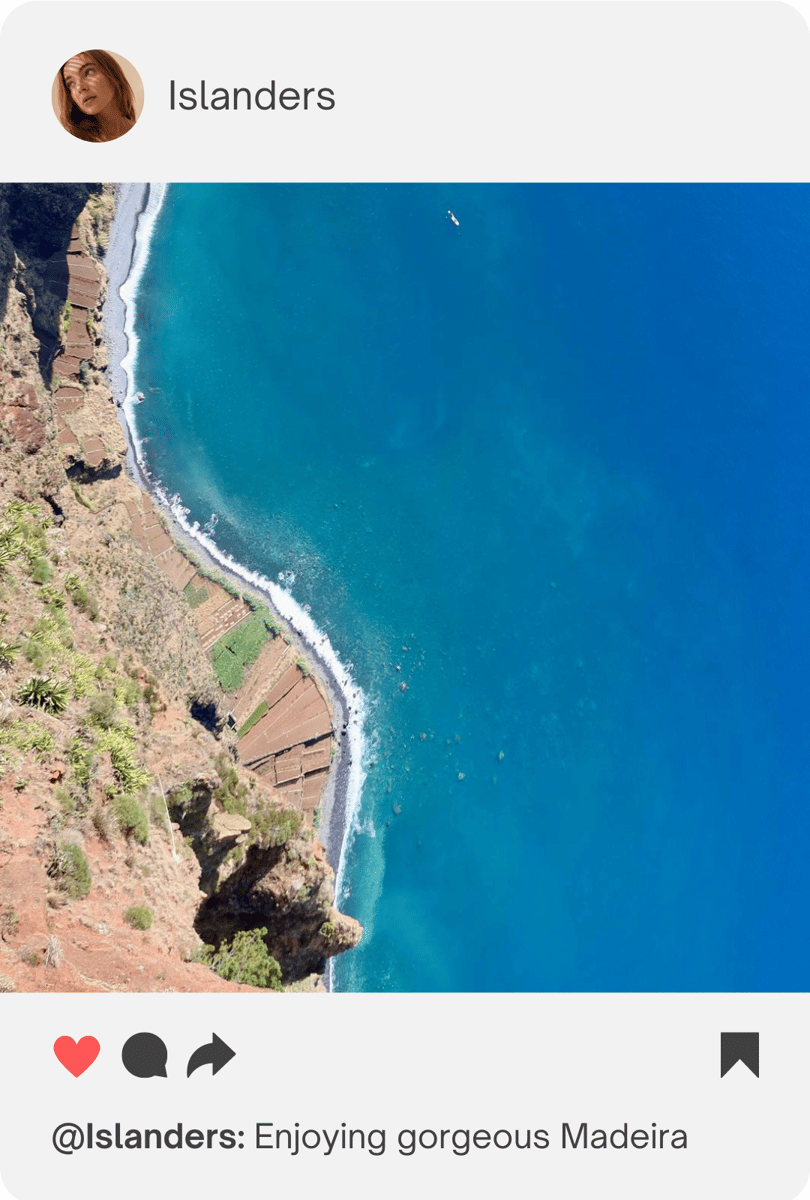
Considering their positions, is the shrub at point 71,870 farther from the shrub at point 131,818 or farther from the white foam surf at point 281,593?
the white foam surf at point 281,593

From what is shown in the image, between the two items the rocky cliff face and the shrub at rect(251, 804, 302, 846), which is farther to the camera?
the shrub at rect(251, 804, 302, 846)

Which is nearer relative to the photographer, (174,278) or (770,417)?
(174,278)

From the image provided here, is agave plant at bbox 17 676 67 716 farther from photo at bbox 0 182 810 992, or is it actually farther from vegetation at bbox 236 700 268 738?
vegetation at bbox 236 700 268 738

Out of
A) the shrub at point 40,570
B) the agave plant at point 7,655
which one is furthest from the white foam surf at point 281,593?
the agave plant at point 7,655

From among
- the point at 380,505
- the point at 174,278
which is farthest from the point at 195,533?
the point at 174,278

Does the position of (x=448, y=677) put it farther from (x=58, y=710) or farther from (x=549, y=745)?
(x=58, y=710)
